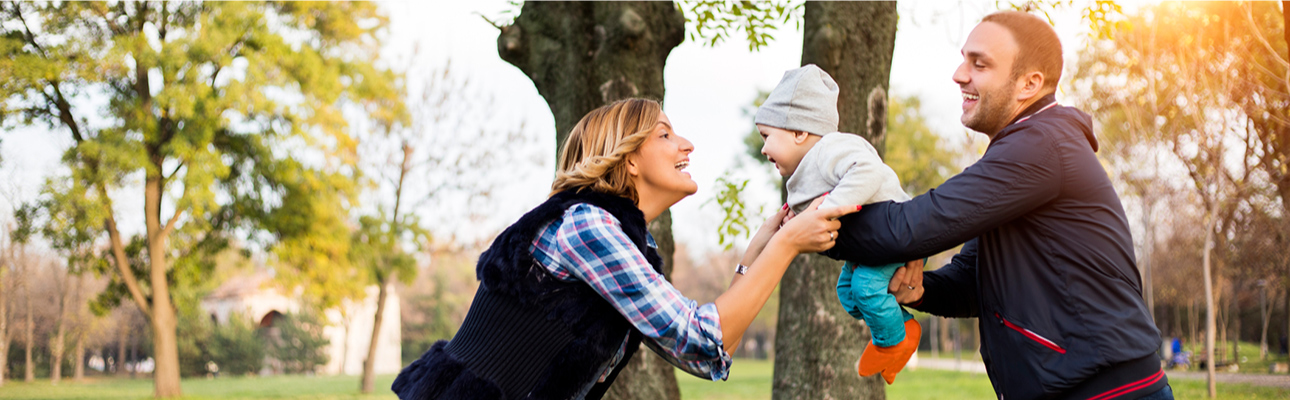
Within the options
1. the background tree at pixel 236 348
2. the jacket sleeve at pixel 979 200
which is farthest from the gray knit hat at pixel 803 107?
the background tree at pixel 236 348

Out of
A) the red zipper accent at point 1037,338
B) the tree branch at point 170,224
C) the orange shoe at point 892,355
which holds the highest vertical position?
the tree branch at point 170,224

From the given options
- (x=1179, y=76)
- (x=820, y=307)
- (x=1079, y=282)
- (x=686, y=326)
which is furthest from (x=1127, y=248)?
(x=1179, y=76)

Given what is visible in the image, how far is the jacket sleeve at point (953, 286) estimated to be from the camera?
2.66 metres

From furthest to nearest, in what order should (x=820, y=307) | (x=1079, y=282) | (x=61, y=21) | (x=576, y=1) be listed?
(x=61, y=21) → (x=576, y=1) → (x=820, y=307) → (x=1079, y=282)

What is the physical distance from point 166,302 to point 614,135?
72.8ft

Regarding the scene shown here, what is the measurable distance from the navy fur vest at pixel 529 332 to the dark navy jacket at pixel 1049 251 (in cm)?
82

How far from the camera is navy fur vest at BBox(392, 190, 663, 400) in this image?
2.31 m

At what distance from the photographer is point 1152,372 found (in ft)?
6.60

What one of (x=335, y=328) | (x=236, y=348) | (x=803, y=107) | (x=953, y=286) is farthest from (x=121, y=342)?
(x=953, y=286)

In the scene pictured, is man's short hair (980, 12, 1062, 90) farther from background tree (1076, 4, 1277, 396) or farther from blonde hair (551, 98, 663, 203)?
background tree (1076, 4, 1277, 396)

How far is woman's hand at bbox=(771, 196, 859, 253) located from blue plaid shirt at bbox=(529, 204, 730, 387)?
0.29 meters

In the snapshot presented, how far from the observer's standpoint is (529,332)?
233cm

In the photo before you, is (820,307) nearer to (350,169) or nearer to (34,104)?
(350,169)

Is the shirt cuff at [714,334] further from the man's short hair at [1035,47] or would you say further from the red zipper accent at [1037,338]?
the man's short hair at [1035,47]
